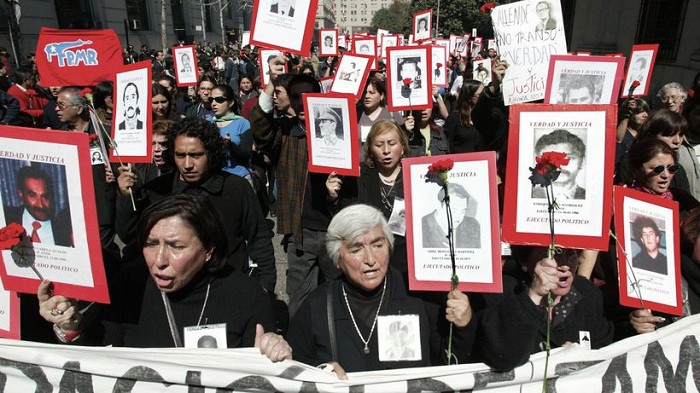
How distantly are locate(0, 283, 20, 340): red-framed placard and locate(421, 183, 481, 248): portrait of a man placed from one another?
1.70m

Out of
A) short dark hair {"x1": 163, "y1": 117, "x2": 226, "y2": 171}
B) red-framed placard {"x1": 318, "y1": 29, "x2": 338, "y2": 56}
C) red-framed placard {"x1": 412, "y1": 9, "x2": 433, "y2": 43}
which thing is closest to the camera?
short dark hair {"x1": 163, "y1": 117, "x2": 226, "y2": 171}

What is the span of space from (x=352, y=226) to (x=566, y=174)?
93 centimetres

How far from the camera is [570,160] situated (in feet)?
6.53

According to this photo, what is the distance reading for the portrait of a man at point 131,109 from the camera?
3355 mm

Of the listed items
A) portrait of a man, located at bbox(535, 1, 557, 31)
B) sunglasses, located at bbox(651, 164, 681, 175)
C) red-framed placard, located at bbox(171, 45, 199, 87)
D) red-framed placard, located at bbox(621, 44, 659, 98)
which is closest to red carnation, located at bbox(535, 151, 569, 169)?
sunglasses, located at bbox(651, 164, 681, 175)

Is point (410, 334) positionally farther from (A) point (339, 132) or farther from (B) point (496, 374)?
(A) point (339, 132)

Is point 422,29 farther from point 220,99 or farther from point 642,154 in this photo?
point 642,154

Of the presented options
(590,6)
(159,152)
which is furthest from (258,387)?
(590,6)

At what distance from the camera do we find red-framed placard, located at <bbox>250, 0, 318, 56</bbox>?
3.86 m

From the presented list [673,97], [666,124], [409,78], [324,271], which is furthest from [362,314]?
[673,97]

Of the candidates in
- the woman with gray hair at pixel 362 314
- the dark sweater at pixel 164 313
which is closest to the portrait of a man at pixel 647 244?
the woman with gray hair at pixel 362 314

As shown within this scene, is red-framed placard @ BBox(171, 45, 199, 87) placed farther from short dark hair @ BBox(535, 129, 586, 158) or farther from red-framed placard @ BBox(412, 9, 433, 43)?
short dark hair @ BBox(535, 129, 586, 158)

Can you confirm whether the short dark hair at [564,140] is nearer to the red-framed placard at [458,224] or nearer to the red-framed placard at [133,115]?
the red-framed placard at [458,224]

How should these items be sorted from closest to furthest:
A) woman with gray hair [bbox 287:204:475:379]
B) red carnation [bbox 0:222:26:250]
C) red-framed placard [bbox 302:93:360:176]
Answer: red carnation [bbox 0:222:26:250] < woman with gray hair [bbox 287:204:475:379] < red-framed placard [bbox 302:93:360:176]
